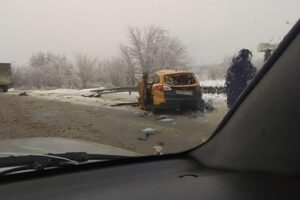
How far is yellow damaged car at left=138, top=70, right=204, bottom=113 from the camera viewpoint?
173 inches

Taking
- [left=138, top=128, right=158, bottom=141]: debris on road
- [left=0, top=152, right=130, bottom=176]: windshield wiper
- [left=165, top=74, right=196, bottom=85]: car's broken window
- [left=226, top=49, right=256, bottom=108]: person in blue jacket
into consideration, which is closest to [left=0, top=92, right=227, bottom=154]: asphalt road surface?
[left=138, top=128, right=158, bottom=141]: debris on road

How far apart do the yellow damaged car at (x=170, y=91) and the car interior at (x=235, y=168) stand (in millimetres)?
1751

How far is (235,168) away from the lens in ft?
8.09

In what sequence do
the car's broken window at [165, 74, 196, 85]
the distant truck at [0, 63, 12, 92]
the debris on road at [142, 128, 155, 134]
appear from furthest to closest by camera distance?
the debris on road at [142, 128, 155, 134] → the car's broken window at [165, 74, 196, 85] → the distant truck at [0, 63, 12, 92]

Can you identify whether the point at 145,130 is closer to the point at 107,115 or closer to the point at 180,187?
the point at 107,115

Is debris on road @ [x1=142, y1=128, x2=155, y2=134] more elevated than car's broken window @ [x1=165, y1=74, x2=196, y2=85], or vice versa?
car's broken window @ [x1=165, y1=74, x2=196, y2=85]

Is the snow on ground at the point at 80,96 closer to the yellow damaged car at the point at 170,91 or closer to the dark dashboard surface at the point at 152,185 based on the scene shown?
the yellow damaged car at the point at 170,91

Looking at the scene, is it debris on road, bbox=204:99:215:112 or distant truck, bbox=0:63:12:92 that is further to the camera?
debris on road, bbox=204:99:215:112

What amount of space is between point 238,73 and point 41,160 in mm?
1656

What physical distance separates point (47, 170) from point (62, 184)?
5.6 inches

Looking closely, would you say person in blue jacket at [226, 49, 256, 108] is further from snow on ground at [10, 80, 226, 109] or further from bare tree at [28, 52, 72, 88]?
bare tree at [28, 52, 72, 88]

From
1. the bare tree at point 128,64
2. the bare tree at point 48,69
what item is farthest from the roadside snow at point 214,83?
the bare tree at point 48,69

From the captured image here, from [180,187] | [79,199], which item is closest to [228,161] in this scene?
[180,187]

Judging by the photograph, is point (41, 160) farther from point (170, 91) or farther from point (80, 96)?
point (170, 91)
